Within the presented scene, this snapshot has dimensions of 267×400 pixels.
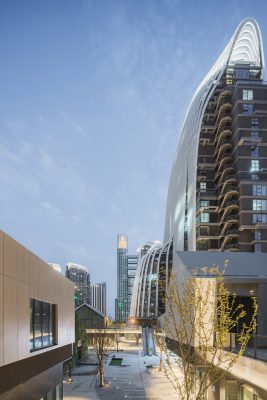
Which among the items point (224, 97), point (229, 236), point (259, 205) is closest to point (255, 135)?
point (224, 97)

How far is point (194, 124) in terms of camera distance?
126 metres

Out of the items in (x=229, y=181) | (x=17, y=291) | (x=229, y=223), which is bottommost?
(x=17, y=291)

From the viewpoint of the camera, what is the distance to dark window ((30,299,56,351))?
19.4 m

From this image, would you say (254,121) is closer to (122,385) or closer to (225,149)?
(225,149)

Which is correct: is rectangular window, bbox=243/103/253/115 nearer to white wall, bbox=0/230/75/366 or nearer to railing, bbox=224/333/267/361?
railing, bbox=224/333/267/361

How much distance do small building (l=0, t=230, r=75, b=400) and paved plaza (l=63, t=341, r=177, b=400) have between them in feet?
49.6

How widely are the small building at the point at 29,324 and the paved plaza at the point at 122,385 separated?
15.1 metres

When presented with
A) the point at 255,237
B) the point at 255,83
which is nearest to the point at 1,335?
the point at 255,237

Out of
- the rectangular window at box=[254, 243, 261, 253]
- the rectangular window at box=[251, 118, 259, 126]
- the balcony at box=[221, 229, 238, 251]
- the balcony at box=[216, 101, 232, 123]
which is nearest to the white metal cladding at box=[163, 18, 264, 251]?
the balcony at box=[216, 101, 232, 123]

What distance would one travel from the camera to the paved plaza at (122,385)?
41.7 metres

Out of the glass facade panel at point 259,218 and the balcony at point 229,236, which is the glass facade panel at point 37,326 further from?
the glass facade panel at point 259,218

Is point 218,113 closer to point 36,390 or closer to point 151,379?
point 151,379

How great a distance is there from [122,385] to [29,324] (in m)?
33.1

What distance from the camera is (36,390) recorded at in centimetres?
2077
